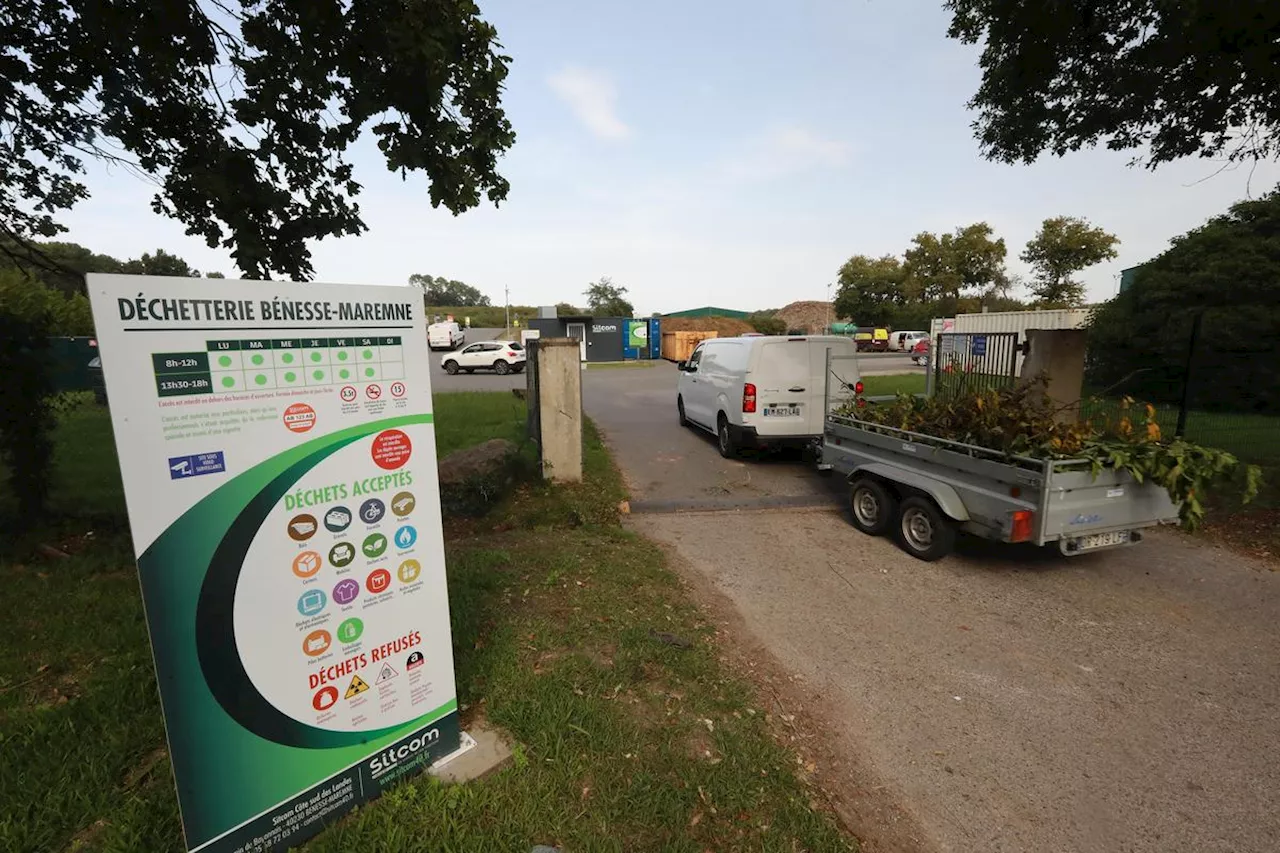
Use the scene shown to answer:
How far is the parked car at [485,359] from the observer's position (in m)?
29.0

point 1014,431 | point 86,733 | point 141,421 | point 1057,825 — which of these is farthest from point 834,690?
point 86,733

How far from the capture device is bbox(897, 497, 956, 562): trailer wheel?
5.20m

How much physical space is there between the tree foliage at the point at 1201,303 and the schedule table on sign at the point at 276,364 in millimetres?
12585

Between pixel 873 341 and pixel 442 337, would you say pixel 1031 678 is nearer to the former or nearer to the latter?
pixel 873 341

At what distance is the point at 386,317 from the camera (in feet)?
7.38

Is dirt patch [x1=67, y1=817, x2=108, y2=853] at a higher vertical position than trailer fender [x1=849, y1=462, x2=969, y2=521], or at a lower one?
lower

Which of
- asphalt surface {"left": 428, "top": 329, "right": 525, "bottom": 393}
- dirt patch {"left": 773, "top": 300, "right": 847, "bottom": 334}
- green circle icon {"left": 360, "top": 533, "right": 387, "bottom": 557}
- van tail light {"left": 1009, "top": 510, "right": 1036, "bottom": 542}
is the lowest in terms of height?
asphalt surface {"left": 428, "top": 329, "right": 525, "bottom": 393}

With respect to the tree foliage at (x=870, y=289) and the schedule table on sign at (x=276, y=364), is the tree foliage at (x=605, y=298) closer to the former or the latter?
the tree foliage at (x=870, y=289)

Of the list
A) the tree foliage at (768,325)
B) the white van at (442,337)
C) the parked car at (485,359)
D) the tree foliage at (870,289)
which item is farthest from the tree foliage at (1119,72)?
the tree foliage at (870,289)

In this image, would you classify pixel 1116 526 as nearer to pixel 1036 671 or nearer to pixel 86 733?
pixel 1036 671

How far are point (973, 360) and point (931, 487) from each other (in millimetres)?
3006

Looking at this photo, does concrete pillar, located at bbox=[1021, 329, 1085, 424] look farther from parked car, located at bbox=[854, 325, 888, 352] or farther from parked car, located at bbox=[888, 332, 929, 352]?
parked car, located at bbox=[888, 332, 929, 352]

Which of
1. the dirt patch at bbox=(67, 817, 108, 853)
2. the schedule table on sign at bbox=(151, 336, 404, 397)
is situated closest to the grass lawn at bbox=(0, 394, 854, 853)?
the dirt patch at bbox=(67, 817, 108, 853)

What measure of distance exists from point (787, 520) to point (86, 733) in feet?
19.6
